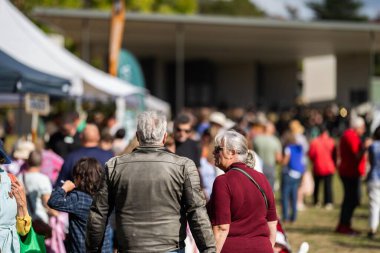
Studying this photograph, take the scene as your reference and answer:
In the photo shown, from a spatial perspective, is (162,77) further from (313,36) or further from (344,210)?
(344,210)

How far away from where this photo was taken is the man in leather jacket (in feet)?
15.5

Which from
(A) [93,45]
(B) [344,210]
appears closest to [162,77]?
(A) [93,45]

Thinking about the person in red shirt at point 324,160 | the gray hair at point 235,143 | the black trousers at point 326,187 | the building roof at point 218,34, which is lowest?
the black trousers at point 326,187

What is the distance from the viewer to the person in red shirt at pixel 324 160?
1553 cm

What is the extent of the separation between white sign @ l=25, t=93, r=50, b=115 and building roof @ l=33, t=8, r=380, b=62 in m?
16.6

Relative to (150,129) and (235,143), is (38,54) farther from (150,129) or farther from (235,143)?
(150,129)

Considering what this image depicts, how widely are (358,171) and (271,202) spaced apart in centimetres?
703

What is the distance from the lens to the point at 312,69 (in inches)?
2312

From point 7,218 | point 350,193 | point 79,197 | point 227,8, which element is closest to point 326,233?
point 350,193

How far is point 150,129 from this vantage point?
4.81m

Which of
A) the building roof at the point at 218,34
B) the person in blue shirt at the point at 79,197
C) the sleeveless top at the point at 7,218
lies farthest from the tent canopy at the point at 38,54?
the building roof at the point at 218,34

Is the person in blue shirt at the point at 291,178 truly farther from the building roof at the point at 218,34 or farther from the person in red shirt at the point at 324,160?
the building roof at the point at 218,34

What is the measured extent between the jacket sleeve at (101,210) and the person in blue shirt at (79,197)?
5.26ft

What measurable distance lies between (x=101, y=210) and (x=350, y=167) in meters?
7.98
